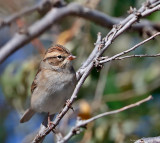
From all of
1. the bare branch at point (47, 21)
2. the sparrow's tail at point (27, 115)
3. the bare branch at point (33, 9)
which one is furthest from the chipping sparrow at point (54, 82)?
the bare branch at point (33, 9)

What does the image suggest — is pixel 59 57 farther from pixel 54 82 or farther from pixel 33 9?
pixel 33 9

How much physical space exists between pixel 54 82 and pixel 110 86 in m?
0.90

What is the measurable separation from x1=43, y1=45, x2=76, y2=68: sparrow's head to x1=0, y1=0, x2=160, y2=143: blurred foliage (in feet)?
1.45

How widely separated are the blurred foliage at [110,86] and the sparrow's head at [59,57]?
441mm

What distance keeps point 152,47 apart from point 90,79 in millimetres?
873

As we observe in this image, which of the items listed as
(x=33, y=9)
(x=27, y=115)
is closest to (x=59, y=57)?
→ (x=33, y=9)

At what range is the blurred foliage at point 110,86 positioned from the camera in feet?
14.4

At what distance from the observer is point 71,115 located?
15.1 ft

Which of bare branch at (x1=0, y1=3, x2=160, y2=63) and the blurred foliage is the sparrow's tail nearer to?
the blurred foliage

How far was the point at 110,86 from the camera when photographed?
14.7ft

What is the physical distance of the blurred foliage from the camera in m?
4.39

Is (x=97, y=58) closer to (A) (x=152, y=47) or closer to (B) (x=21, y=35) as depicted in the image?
(B) (x=21, y=35)

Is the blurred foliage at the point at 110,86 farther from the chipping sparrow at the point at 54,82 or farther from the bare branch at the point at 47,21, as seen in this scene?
the bare branch at the point at 47,21

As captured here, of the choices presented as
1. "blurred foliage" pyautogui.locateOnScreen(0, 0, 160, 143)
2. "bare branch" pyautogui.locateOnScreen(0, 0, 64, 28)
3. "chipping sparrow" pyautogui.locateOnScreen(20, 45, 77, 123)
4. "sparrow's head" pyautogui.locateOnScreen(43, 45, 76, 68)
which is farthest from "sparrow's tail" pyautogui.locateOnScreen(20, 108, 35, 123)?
"bare branch" pyautogui.locateOnScreen(0, 0, 64, 28)
